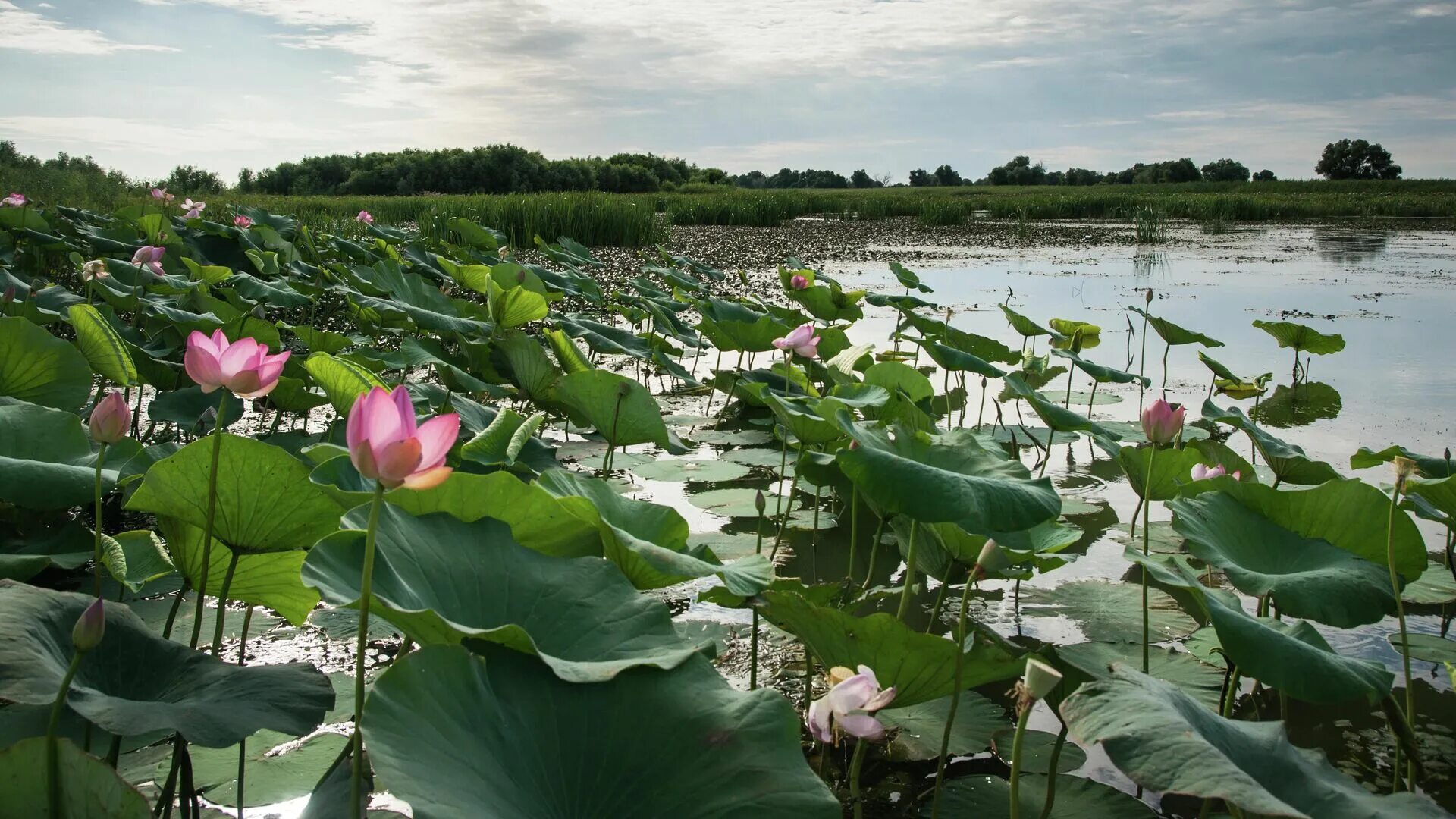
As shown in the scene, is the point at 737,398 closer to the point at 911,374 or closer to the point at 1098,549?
the point at 911,374

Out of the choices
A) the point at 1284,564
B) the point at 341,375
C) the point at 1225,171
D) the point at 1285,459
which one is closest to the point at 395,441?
the point at 341,375

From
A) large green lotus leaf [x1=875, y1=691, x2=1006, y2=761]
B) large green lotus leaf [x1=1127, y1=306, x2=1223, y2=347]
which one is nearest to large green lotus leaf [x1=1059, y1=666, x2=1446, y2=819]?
large green lotus leaf [x1=875, y1=691, x2=1006, y2=761]

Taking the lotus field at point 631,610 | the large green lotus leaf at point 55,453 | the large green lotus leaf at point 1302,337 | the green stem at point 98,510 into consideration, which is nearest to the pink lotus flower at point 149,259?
the lotus field at point 631,610

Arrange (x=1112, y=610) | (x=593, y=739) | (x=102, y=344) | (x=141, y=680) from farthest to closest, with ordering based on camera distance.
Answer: (x=1112, y=610)
(x=102, y=344)
(x=141, y=680)
(x=593, y=739)

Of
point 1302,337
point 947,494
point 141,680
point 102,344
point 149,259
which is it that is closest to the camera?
point 141,680

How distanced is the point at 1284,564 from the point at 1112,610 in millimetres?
448

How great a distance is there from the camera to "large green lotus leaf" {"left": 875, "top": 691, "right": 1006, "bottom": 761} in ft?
4.68

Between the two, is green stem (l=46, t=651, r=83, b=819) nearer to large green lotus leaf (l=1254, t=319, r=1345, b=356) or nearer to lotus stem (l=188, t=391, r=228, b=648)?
lotus stem (l=188, t=391, r=228, b=648)

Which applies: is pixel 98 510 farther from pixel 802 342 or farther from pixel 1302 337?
pixel 1302 337

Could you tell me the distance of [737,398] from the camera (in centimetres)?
354

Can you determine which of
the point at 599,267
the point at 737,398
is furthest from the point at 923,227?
the point at 737,398

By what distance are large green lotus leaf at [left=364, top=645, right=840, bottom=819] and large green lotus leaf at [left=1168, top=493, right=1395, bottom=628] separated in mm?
811

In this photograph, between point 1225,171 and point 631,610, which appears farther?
point 1225,171

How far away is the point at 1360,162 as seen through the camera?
137 ft
